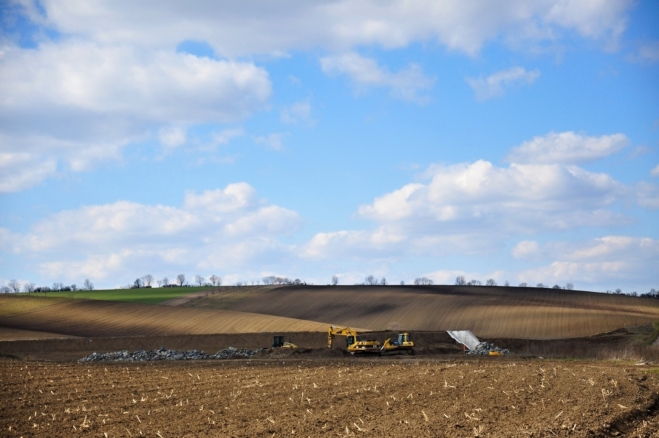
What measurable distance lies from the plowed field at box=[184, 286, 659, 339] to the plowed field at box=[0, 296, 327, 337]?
331 inches

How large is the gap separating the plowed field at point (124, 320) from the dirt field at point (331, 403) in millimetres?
35058

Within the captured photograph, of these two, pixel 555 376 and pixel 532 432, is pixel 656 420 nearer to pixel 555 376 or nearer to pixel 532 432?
pixel 532 432

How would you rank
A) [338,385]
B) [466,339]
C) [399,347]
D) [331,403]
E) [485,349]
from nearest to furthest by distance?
[331,403] → [338,385] → [399,347] → [485,349] → [466,339]

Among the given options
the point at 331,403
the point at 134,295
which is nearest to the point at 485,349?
the point at 331,403

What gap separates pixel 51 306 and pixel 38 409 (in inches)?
2487

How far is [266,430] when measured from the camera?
50.7ft

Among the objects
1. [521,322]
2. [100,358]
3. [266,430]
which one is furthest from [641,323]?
[266,430]

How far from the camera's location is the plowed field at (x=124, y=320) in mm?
64375

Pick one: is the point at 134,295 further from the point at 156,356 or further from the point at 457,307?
the point at 156,356

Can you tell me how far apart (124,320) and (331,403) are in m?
55.7

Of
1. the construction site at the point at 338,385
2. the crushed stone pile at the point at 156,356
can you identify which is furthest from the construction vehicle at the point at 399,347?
the crushed stone pile at the point at 156,356

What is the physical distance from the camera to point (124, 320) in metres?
70.9

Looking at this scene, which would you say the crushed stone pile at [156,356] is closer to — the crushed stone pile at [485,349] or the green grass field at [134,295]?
the crushed stone pile at [485,349]

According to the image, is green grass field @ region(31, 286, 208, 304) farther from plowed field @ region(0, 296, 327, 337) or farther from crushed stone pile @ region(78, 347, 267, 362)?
crushed stone pile @ region(78, 347, 267, 362)
